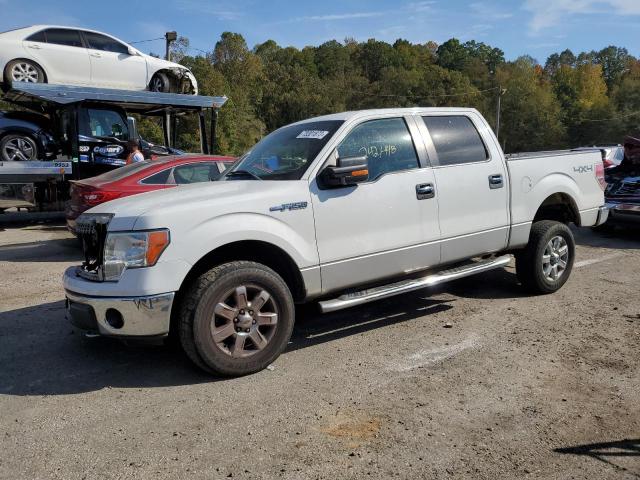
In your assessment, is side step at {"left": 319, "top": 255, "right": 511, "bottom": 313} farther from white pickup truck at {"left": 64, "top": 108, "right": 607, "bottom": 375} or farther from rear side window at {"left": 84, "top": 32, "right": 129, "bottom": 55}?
rear side window at {"left": 84, "top": 32, "right": 129, "bottom": 55}

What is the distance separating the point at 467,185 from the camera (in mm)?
5020

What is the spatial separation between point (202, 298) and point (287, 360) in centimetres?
98

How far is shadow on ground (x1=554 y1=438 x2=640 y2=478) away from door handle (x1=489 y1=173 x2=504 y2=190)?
2747 millimetres

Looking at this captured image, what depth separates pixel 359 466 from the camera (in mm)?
2820

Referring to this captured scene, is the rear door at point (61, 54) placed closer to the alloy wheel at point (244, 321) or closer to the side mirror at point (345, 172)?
the side mirror at point (345, 172)

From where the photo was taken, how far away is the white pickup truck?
3.65 m

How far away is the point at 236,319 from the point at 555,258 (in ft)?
12.2

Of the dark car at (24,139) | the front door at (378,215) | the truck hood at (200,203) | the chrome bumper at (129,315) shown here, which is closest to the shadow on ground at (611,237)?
the front door at (378,215)

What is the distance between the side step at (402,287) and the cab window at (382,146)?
0.94m

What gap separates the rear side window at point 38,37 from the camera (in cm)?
1117

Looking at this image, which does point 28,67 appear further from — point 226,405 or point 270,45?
point 270,45

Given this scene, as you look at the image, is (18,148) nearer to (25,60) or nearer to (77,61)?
(25,60)

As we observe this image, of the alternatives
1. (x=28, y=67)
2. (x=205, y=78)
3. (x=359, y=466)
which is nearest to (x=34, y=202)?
(x=28, y=67)

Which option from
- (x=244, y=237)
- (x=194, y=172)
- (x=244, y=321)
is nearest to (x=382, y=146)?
(x=244, y=237)
